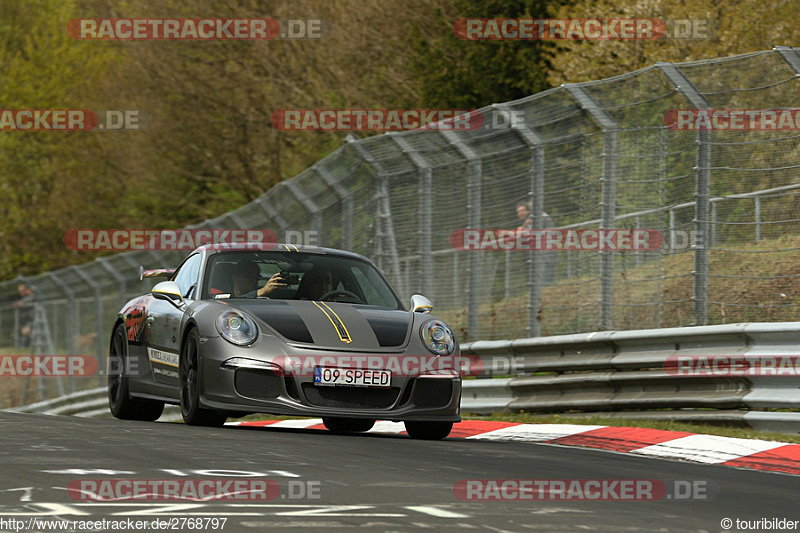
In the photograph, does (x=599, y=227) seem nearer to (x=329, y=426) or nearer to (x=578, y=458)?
(x=329, y=426)

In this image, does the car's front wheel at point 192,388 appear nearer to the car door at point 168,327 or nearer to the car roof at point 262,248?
the car door at point 168,327

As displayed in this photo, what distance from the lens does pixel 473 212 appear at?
1334 cm

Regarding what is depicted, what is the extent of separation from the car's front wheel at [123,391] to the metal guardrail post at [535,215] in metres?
3.42

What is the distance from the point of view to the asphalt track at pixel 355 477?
5.32m

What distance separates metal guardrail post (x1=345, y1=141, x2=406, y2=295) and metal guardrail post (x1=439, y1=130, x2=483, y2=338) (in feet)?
5.15

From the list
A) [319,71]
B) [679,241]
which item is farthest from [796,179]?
[319,71]

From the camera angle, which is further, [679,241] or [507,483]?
[679,241]

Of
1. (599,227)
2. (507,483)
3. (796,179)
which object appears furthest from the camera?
(599,227)

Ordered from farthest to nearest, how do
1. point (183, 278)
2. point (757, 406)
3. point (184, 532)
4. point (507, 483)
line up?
1. point (183, 278)
2. point (757, 406)
3. point (507, 483)
4. point (184, 532)

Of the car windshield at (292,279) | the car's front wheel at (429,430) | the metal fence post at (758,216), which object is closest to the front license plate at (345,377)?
the car's front wheel at (429,430)

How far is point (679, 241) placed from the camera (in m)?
11.0

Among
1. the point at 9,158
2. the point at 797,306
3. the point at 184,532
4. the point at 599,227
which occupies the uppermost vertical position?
the point at 9,158

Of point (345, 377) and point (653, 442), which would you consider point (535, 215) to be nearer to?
point (653, 442)

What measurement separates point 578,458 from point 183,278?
4.02 metres
